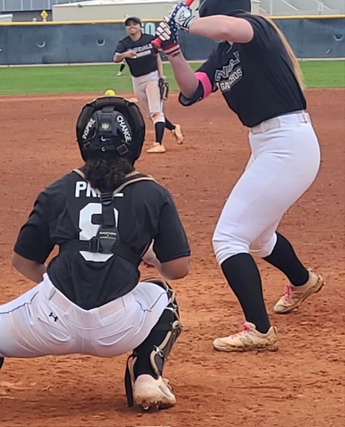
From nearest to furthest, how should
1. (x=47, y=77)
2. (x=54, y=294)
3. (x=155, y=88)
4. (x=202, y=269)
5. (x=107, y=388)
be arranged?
1. (x=54, y=294)
2. (x=107, y=388)
3. (x=202, y=269)
4. (x=155, y=88)
5. (x=47, y=77)

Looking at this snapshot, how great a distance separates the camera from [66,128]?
1466cm

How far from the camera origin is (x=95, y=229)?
3.47 m

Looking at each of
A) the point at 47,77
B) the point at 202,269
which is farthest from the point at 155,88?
the point at 47,77

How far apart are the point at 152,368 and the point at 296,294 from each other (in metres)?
1.84

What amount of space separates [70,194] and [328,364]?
66.8 inches

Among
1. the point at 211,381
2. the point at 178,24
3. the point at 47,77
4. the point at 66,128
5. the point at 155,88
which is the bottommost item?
the point at 47,77

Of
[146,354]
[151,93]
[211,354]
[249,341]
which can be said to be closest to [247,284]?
[249,341]

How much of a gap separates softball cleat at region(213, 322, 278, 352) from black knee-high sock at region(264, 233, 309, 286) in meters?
0.58

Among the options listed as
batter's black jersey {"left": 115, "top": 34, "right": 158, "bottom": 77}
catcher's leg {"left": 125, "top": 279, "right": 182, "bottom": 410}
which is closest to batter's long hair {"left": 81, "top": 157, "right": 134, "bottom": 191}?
catcher's leg {"left": 125, "top": 279, "right": 182, "bottom": 410}

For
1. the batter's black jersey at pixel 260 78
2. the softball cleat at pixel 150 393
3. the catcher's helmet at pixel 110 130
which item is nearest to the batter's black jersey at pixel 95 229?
the catcher's helmet at pixel 110 130

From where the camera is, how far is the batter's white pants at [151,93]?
12297 millimetres

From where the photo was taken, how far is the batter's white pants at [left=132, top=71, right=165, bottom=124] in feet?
40.3

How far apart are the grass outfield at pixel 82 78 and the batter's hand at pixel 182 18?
16.3m

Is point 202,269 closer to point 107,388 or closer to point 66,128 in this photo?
point 107,388
